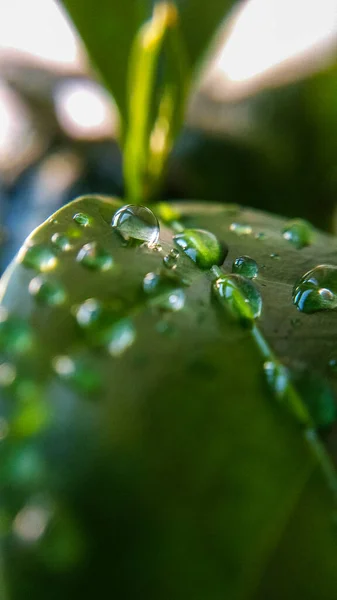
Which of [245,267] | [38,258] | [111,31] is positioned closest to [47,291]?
[38,258]

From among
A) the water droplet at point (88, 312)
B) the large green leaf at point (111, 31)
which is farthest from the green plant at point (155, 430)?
the large green leaf at point (111, 31)

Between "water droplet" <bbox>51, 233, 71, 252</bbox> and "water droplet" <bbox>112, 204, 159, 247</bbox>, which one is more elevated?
"water droplet" <bbox>51, 233, 71, 252</bbox>

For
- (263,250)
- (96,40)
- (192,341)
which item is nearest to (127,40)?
(96,40)

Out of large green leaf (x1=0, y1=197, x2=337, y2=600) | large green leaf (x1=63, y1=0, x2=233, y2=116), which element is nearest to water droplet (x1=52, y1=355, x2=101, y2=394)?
large green leaf (x1=0, y1=197, x2=337, y2=600)

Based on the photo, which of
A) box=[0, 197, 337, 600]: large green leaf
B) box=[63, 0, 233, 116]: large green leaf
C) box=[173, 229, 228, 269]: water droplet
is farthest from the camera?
box=[63, 0, 233, 116]: large green leaf

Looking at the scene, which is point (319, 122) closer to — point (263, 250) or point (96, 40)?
point (96, 40)

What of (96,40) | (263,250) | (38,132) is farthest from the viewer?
(38,132)

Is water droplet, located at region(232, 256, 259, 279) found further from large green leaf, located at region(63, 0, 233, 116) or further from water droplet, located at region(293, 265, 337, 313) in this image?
large green leaf, located at region(63, 0, 233, 116)

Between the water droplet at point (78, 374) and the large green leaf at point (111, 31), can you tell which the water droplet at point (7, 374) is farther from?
the large green leaf at point (111, 31)
